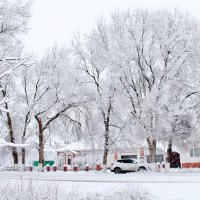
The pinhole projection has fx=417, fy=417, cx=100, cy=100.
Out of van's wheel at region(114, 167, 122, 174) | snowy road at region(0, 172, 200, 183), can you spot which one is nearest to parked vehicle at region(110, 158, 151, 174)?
van's wheel at region(114, 167, 122, 174)

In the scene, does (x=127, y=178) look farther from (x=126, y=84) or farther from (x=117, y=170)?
(x=126, y=84)

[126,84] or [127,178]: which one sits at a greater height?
[126,84]

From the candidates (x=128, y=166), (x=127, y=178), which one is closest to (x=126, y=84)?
(x=128, y=166)

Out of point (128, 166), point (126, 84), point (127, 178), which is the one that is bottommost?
point (127, 178)

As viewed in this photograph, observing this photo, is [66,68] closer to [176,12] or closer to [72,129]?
[72,129]

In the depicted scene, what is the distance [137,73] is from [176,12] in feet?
22.5

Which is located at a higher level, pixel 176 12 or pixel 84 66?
pixel 176 12

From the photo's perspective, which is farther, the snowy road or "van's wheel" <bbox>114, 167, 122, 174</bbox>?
"van's wheel" <bbox>114, 167, 122, 174</bbox>

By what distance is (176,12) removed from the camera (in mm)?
39719

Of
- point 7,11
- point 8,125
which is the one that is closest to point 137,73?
point 8,125

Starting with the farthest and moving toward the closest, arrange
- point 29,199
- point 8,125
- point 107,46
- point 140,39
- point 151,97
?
point 8,125
point 107,46
point 140,39
point 151,97
point 29,199

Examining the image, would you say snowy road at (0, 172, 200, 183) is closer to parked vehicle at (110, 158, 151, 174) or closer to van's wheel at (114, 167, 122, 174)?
parked vehicle at (110, 158, 151, 174)

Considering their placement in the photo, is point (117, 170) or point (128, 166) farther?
point (117, 170)

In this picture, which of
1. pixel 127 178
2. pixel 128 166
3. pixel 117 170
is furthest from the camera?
pixel 117 170
